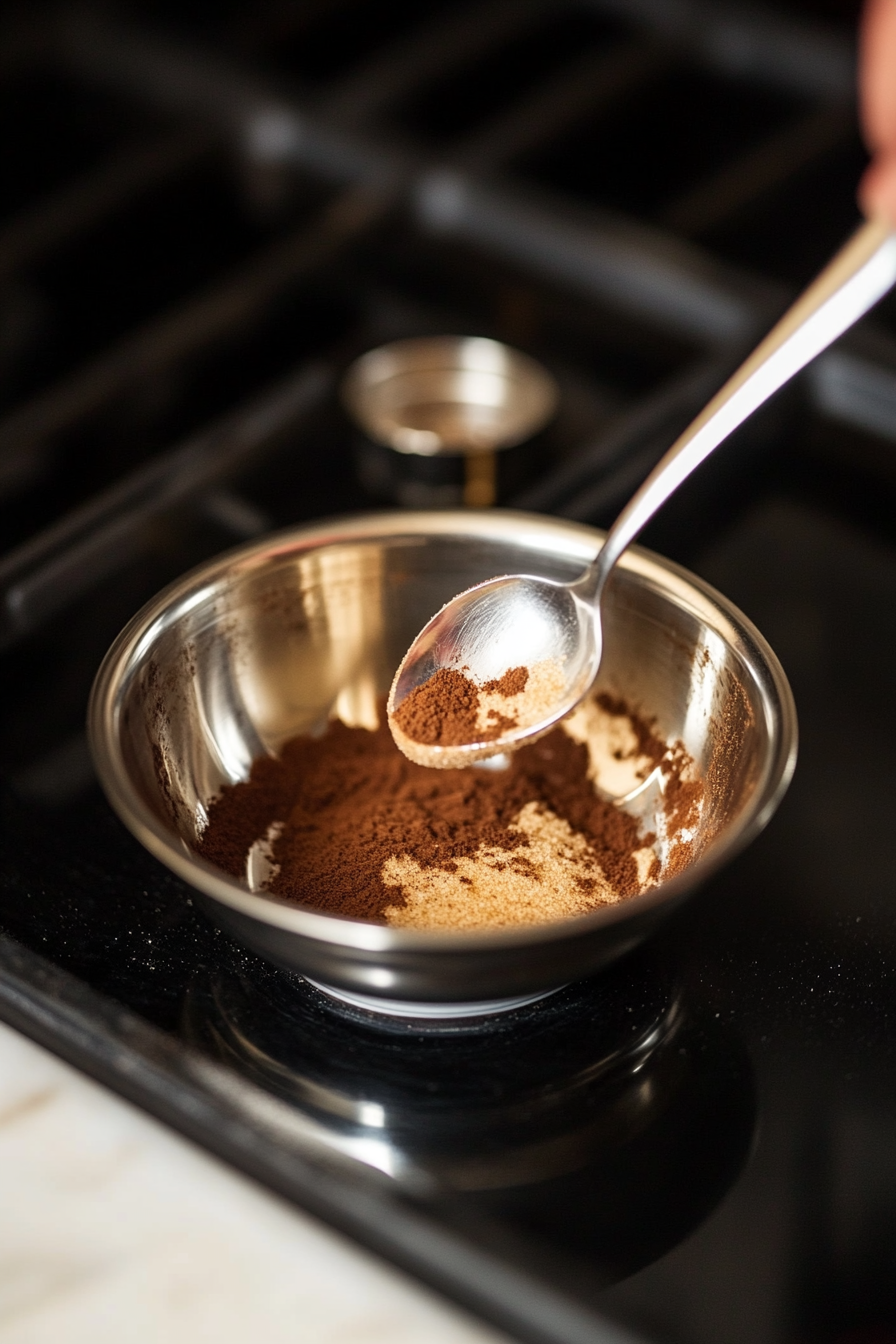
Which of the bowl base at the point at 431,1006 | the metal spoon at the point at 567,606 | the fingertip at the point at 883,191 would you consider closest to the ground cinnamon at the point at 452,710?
the metal spoon at the point at 567,606

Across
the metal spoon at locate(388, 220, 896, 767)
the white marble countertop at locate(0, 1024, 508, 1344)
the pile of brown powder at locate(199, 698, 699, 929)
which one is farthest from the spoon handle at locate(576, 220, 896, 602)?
the white marble countertop at locate(0, 1024, 508, 1344)

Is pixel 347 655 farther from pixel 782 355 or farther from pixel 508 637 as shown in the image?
pixel 782 355

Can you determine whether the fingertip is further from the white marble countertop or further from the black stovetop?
the white marble countertop

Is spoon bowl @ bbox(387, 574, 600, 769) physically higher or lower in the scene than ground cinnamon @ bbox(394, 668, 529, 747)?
higher

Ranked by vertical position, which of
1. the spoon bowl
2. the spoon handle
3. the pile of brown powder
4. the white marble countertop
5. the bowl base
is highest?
the spoon handle

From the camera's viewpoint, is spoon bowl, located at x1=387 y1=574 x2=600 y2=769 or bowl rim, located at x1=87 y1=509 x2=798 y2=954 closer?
bowl rim, located at x1=87 y1=509 x2=798 y2=954

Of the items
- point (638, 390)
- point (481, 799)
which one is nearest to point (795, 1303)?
point (481, 799)

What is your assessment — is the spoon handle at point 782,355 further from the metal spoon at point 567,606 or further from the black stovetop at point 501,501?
the black stovetop at point 501,501
